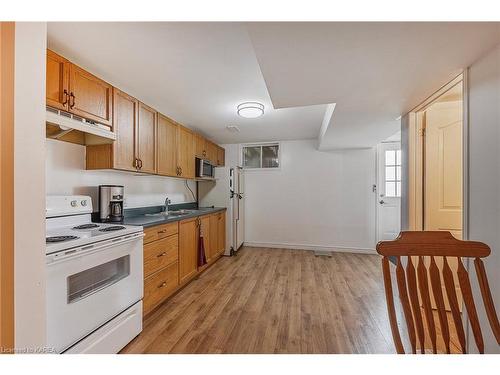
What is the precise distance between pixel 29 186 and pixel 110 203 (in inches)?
57.4

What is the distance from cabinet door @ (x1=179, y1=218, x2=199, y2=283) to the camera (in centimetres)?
243

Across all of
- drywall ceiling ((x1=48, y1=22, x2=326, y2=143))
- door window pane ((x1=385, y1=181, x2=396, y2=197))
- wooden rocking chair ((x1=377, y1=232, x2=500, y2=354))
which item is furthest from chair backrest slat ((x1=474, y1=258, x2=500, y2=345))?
door window pane ((x1=385, y1=181, x2=396, y2=197))

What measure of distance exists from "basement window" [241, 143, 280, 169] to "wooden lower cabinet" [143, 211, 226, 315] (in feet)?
5.52

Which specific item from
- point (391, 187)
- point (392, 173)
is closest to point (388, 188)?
point (391, 187)

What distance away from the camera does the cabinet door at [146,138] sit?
211 cm

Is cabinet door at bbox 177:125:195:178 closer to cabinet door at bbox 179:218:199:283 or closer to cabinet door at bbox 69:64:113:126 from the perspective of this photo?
cabinet door at bbox 179:218:199:283

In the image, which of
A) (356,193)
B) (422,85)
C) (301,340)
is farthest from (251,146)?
(301,340)

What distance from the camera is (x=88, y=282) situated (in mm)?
1350

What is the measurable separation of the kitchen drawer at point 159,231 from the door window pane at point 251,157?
240 centimetres

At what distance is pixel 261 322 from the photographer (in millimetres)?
1806

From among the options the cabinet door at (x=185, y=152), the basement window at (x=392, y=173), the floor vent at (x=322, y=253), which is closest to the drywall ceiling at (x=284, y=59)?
the cabinet door at (x=185, y=152)

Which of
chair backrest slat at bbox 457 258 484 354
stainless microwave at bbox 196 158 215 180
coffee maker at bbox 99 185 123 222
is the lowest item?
chair backrest slat at bbox 457 258 484 354

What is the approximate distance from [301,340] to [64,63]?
2.58m
